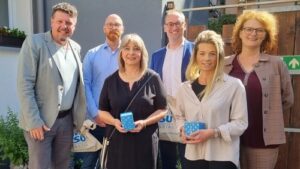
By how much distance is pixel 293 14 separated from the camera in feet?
10.0

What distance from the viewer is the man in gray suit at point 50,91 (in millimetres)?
2723

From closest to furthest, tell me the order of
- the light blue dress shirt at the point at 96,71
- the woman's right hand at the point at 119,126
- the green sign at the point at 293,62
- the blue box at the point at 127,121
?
the blue box at the point at 127,121 < the woman's right hand at the point at 119,126 < the green sign at the point at 293,62 < the light blue dress shirt at the point at 96,71

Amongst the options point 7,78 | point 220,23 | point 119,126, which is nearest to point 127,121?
point 119,126

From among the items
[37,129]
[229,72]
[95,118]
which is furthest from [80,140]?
[229,72]

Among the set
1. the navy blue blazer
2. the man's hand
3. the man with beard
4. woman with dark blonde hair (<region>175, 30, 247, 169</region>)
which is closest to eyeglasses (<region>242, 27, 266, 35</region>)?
woman with dark blonde hair (<region>175, 30, 247, 169</region>)

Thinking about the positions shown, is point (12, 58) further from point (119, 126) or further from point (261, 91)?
point (261, 91)

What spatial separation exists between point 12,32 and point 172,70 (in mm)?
2970

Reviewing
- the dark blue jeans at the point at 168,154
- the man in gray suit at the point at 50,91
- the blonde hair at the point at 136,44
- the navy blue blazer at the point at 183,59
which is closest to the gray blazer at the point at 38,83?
the man in gray suit at the point at 50,91

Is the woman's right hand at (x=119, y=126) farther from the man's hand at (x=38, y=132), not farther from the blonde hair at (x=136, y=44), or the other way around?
the man's hand at (x=38, y=132)

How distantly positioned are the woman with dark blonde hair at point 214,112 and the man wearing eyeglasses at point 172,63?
0.70 meters

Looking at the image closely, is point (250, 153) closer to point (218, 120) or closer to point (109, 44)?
point (218, 120)

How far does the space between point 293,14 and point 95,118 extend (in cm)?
216

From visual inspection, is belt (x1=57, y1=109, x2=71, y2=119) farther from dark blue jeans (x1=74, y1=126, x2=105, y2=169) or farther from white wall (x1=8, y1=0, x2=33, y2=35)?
white wall (x1=8, y1=0, x2=33, y2=35)

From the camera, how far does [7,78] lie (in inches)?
194
